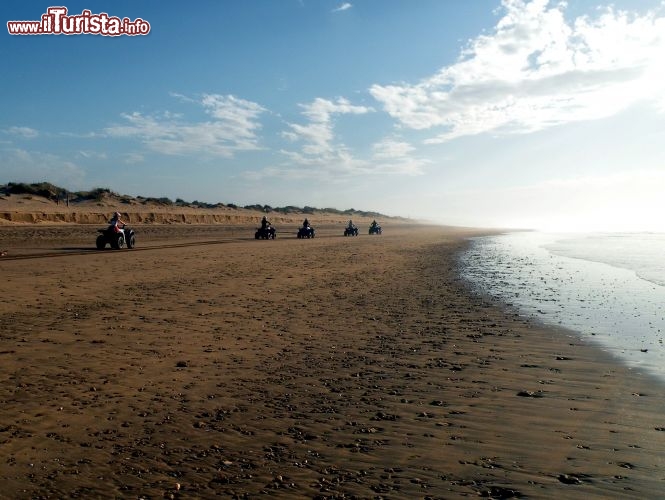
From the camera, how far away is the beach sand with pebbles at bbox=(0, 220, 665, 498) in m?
4.25

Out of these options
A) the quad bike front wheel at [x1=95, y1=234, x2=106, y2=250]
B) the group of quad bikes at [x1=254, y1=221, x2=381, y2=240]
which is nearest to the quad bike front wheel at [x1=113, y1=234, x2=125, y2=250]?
the quad bike front wheel at [x1=95, y1=234, x2=106, y2=250]

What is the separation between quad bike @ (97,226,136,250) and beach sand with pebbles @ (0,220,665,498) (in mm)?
14722

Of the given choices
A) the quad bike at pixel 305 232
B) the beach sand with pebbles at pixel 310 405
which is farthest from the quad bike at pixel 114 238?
the quad bike at pixel 305 232

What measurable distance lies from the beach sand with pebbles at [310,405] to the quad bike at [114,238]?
14.7 m

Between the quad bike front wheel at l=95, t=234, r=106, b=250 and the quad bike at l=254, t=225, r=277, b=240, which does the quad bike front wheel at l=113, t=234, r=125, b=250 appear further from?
the quad bike at l=254, t=225, r=277, b=240

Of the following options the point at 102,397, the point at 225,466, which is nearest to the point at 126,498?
the point at 225,466

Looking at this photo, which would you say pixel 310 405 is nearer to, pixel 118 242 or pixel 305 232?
pixel 118 242

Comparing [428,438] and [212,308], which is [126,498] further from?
[212,308]

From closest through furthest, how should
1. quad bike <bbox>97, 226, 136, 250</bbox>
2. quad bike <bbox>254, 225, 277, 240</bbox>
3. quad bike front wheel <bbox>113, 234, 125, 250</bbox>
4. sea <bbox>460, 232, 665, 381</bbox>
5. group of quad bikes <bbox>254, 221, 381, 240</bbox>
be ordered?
sea <bbox>460, 232, 665, 381</bbox> < quad bike <bbox>97, 226, 136, 250</bbox> < quad bike front wheel <bbox>113, 234, 125, 250</bbox> < quad bike <bbox>254, 225, 277, 240</bbox> < group of quad bikes <bbox>254, 221, 381, 240</bbox>

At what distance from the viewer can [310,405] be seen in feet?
19.6

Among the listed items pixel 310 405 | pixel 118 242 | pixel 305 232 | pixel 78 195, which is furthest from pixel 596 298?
pixel 78 195

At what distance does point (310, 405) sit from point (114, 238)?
2369 cm

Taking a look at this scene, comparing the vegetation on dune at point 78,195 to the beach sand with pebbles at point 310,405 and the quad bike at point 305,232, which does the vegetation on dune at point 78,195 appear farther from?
the beach sand with pebbles at point 310,405

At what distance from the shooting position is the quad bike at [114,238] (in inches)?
1039
